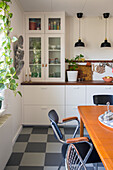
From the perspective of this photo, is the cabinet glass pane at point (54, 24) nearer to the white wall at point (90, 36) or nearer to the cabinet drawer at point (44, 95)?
the white wall at point (90, 36)

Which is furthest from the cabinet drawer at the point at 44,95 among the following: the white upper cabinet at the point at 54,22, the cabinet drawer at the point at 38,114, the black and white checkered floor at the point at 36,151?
the white upper cabinet at the point at 54,22

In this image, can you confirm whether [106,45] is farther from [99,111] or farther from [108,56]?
[99,111]

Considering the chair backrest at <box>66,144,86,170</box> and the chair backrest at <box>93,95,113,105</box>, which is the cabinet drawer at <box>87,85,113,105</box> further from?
the chair backrest at <box>66,144,86,170</box>

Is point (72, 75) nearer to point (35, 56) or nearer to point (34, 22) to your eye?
point (35, 56)

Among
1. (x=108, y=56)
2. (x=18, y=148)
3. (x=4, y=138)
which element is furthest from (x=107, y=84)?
(x=4, y=138)

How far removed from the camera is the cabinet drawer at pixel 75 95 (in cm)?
430

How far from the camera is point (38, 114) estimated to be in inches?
172

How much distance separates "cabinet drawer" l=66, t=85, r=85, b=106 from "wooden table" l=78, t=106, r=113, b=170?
5.01ft

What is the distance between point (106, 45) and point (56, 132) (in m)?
2.99

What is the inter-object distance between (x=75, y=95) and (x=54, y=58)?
950mm

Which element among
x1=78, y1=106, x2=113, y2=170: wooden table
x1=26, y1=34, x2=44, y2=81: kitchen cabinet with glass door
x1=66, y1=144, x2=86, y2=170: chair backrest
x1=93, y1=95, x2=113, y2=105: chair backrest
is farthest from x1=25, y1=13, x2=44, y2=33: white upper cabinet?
x1=66, y1=144, x2=86, y2=170: chair backrest

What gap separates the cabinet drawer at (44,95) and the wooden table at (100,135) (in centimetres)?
156

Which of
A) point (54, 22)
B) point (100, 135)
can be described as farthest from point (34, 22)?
point (100, 135)

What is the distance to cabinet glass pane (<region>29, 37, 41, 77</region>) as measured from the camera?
4531mm
